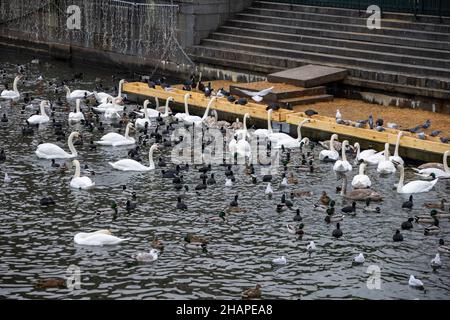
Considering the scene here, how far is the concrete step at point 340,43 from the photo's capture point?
39013 mm

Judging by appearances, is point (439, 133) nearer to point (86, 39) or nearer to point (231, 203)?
point (231, 203)

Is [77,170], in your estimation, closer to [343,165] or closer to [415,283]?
[343,165]

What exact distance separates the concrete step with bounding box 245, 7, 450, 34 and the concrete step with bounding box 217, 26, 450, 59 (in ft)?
4.01

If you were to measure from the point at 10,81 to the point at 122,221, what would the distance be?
2081 cm

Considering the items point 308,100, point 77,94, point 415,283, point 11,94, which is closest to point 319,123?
point 308,100

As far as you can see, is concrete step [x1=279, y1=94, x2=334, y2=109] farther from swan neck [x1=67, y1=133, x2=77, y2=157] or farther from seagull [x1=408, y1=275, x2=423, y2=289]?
seagull [x1=408, y1=275, x2=423, y2=289]

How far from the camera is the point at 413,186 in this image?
29.0m

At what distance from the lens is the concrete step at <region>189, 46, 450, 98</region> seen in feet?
121

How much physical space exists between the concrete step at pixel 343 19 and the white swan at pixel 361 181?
12.4m

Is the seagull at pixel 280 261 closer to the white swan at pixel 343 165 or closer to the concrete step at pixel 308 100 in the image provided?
the white swan at pixel 343 165

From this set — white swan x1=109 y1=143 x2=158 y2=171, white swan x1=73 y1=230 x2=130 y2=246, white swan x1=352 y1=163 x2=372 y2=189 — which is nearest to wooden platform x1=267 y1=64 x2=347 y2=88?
white swan x1=109 y1=143 x2=158 y2=171

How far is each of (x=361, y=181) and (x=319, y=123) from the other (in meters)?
6.42

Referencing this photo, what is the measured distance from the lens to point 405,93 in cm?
3794
